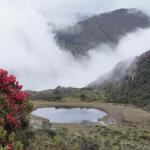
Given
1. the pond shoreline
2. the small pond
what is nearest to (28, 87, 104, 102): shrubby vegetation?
the pond shoreline

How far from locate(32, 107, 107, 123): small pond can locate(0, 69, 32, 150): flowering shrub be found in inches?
1280

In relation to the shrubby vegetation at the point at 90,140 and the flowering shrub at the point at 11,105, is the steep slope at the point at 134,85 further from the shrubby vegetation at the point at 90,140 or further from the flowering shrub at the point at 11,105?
the flowering shrub at the point at 11,105

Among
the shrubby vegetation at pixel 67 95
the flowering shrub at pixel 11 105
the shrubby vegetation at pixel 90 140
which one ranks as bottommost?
the shrubby vegetation at pixel 90 140

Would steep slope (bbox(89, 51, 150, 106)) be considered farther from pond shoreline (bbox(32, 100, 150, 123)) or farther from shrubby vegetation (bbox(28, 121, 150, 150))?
shrubby vegetation (bbox(28, 121, 150, 150))

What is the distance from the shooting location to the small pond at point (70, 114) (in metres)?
47.6

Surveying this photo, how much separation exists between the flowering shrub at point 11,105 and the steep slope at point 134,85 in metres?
50.4

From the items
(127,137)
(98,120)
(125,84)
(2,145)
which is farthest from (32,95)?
(2,145)

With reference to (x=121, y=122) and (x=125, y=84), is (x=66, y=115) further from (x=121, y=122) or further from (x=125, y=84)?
(x=125, y=84)

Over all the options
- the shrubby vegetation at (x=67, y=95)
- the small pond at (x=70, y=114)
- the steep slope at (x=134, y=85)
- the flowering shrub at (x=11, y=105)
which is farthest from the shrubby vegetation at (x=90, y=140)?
the steep slope at (x=134, y=85)

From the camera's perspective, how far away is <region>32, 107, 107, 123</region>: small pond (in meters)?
47.6

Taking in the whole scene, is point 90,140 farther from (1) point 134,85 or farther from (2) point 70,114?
(1) point 134,85

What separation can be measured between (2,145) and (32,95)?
190ft

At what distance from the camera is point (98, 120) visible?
1826 inches

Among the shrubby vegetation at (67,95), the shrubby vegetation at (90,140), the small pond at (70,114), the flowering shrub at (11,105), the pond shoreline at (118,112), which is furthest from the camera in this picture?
the shrubby vegetation at (67,95)
